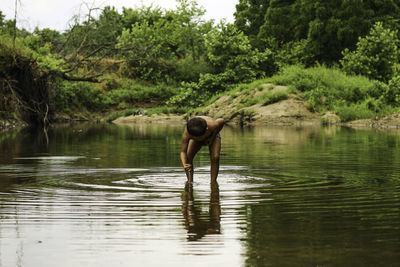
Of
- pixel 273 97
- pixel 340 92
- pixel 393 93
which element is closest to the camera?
pixel 393 93

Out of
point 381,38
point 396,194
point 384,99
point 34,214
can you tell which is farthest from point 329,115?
point 34,214

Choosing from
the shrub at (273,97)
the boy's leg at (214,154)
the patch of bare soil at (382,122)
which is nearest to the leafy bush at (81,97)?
the shrub at (273,97)

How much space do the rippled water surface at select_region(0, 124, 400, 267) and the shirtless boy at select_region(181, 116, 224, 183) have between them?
321mm

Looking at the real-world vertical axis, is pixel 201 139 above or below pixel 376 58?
below

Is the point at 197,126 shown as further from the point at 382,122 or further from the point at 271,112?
the point at 271,112

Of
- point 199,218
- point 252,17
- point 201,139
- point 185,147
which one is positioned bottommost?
point 199,218

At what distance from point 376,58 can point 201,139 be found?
1461 inches

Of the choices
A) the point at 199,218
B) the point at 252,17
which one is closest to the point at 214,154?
the point at 199,218

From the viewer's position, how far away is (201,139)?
33.7 ft

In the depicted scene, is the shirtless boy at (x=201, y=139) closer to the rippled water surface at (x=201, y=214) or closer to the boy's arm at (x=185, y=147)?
the boy's arm at (x=185, y=147)

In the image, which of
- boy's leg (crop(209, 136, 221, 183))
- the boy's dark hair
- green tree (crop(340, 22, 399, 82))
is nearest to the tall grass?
green tree (crop(340, 22, 399, 82))

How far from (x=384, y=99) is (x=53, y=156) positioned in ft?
87.1

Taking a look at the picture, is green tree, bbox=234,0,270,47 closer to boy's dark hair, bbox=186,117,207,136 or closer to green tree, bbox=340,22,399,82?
green tree, bbox=340,22,399,82

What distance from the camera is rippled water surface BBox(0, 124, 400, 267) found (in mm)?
5199
